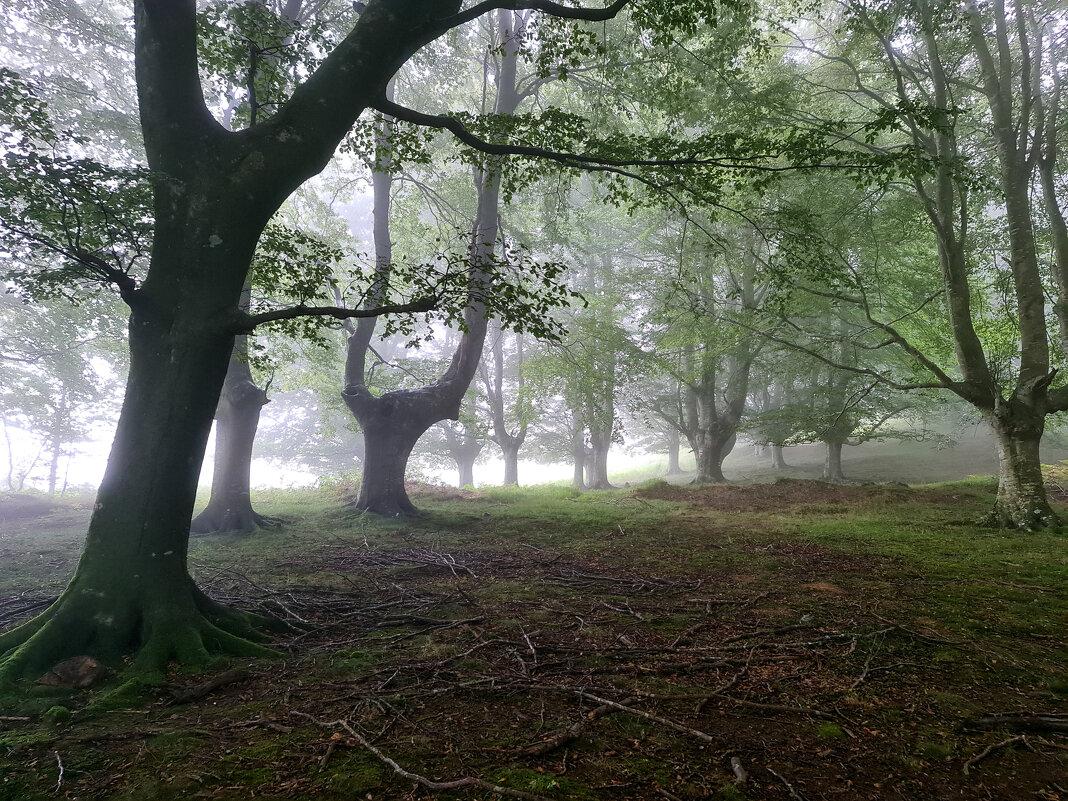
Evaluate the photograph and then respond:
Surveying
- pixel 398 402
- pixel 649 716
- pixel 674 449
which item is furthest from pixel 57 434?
pixel 674 449

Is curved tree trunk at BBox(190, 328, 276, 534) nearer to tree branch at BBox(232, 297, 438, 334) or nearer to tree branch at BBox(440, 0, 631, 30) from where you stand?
tree branch at BBox(232, 297, 438, 334)

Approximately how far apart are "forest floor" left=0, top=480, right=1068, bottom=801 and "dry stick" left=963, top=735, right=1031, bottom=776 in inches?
0.4

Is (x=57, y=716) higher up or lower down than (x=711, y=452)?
lower down

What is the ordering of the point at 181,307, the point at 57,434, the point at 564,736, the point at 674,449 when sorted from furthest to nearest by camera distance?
the point at 674,449 < the point at 57,434 < the point at 181,307 < the point at 564,736

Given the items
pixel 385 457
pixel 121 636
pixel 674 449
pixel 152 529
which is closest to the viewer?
pixel 121 636

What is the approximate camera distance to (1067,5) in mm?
8719

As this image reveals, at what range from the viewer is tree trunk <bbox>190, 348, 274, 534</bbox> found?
34.1ft

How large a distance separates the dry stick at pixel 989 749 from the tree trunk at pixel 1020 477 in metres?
7.69

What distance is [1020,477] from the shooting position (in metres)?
8.05

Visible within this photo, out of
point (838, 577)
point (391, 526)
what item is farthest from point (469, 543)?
point (838, 577)

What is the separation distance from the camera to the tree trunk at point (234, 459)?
1039cm

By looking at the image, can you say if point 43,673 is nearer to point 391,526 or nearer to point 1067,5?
point 391,526

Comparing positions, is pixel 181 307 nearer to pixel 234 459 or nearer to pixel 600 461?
pixel 234 459

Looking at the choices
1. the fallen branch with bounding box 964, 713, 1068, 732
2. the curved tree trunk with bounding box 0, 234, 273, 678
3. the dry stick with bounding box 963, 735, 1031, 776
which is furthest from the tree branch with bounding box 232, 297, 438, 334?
the fallen branch with bounding box 964, 713, 1068, 732
